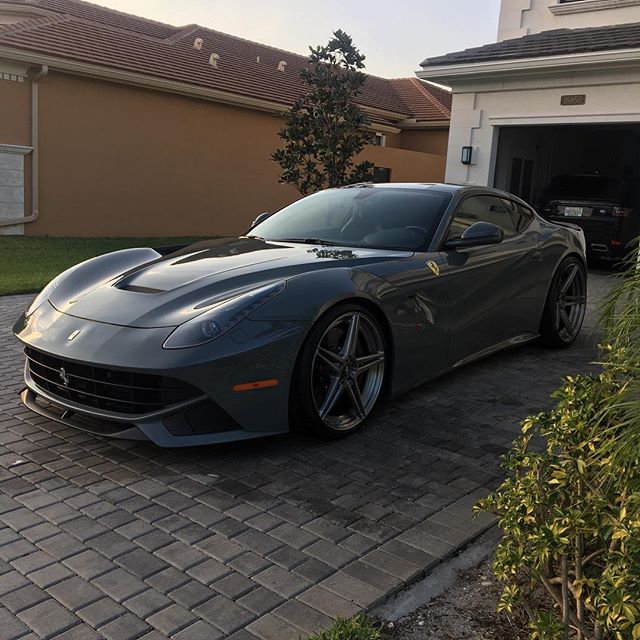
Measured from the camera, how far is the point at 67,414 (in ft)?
11.5

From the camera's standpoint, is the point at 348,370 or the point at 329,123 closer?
the point at 348,370

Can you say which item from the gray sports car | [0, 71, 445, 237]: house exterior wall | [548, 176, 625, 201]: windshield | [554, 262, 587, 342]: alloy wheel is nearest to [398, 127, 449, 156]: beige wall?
[0, 71, 445, 237]: house exterior wall

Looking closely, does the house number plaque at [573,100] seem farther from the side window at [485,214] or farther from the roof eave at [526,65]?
the side window at [485,214]

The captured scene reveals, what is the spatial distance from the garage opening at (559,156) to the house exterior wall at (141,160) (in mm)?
6026

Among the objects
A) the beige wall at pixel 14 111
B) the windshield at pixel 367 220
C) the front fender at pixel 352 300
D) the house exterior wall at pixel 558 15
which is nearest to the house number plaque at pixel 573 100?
the house exterior wall at pixel 558 15

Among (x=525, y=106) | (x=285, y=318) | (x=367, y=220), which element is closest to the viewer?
(x=285, y=318)

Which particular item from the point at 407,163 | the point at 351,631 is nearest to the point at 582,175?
the point at 407,163

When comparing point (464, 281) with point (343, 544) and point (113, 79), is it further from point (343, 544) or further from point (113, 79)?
point (113, 79)

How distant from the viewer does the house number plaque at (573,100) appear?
1048 cm

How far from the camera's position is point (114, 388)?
3176mm

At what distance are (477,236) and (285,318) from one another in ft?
5.77

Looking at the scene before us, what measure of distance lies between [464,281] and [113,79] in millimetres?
11539

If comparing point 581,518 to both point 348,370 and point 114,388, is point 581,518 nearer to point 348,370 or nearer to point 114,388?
point 348,370

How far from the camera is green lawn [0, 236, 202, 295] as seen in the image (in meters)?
7.97
